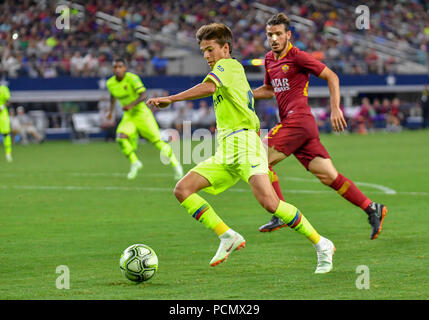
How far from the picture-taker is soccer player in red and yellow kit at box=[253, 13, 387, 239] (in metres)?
9.04

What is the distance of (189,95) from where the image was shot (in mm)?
6824

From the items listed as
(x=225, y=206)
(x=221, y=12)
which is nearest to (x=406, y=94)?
(x=221, y=12)

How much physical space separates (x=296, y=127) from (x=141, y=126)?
8.50 meters

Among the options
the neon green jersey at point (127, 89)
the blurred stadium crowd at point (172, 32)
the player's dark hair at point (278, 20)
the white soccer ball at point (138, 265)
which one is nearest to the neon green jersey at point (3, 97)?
the neon green jersey at point (127, 89)

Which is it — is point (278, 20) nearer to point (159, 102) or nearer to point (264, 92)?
point (264, 92)

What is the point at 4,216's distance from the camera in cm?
1179

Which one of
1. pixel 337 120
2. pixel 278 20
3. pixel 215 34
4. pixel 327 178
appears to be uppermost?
pixel 278 20

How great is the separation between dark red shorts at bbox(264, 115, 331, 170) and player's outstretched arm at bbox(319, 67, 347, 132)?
0.78 metres

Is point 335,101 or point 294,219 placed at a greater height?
point 335,101

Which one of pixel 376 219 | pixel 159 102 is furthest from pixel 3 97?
pixel 159 102

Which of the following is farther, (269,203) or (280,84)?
(280,84)

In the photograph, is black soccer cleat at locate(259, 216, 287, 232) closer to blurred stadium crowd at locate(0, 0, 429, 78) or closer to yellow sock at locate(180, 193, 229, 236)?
yellow sock at locate(180, 193, 229, 236)

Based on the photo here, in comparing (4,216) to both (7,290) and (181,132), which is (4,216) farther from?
(181,132)

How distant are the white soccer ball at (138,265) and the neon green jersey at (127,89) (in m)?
10.5
